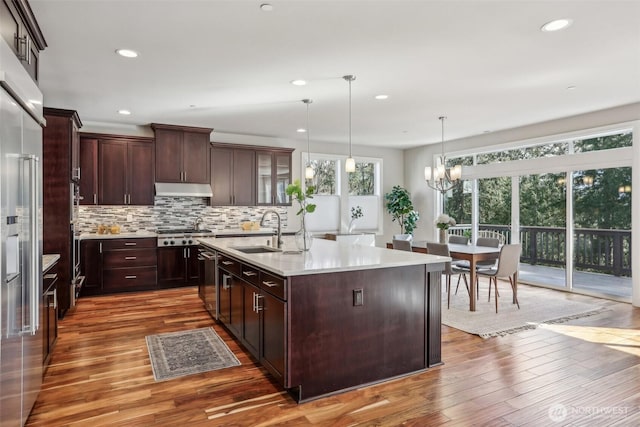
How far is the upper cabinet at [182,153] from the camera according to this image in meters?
6.43

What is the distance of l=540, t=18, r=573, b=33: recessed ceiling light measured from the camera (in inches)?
115

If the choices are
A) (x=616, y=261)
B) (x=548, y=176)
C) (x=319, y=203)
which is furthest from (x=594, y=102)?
(x=319, y=203)

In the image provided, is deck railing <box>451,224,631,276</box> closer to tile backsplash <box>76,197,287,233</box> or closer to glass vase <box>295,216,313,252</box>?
tile backsplash <box>76,197,287,233</box>

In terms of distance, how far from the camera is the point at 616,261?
5621 millimetres

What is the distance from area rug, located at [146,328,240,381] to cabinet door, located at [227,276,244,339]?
0.18m

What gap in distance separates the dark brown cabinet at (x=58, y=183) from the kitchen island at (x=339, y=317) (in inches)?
100

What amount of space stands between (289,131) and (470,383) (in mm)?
5213

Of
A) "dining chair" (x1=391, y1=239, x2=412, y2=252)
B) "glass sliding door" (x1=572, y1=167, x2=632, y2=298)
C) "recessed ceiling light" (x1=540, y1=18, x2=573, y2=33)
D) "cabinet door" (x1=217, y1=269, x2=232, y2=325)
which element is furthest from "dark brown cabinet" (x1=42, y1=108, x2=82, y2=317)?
"glass sliding door" (x1=572, y1=167, x2=632, y2=298)

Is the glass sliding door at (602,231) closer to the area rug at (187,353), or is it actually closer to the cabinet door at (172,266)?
the area rug at (187,353)

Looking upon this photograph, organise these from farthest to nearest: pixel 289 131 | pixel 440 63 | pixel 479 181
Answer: pixel 479 181
pixel 289 131
pixel 440 63

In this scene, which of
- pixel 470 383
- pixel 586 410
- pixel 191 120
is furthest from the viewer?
pixel 191 120

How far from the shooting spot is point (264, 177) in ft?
23.9

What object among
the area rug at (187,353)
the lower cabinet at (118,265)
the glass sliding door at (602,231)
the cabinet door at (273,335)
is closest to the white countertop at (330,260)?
the cabinet door at (273,335)

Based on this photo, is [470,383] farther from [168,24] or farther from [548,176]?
[548,176]
